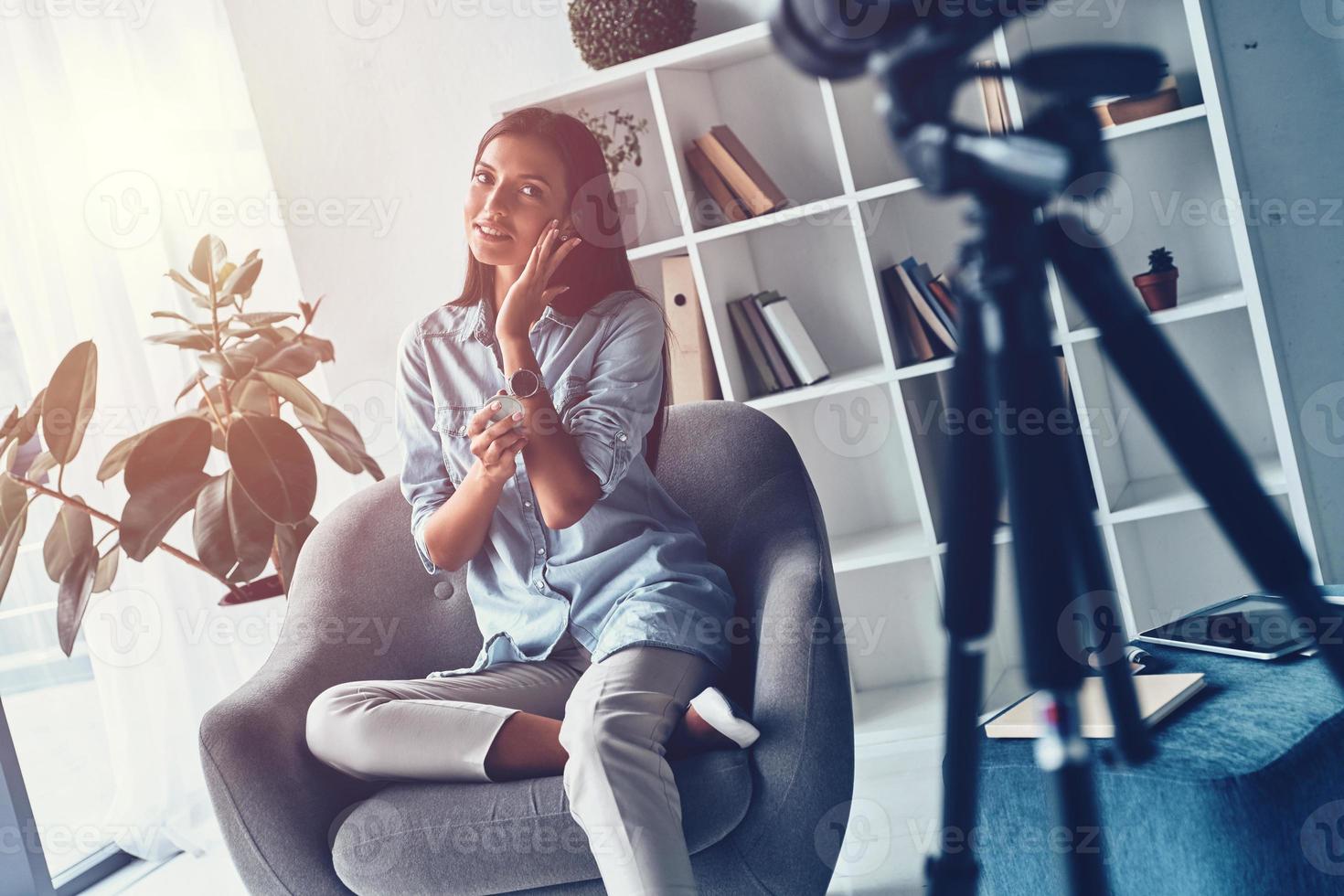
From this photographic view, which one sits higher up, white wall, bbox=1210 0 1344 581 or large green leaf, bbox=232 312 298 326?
large green leaf, bbox=232 312 298 326

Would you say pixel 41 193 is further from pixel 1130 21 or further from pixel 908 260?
pixel 1130 21

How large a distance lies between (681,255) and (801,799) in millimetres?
1565

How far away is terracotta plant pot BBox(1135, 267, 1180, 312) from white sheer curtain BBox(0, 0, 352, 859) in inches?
91.5

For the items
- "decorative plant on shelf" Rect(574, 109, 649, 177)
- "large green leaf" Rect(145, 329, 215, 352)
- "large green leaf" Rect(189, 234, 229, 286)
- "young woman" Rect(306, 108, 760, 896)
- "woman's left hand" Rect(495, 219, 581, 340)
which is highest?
"decorative plant on shelf" Rect(574, 109, 649, 177)

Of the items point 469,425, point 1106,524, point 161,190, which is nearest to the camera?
point 469,425

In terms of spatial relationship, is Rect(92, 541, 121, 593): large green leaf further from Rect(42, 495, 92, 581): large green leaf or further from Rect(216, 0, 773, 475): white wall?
Rect(216, 0, 773, 475): white wall

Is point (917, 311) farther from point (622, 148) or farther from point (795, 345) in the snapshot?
point (622, 148)

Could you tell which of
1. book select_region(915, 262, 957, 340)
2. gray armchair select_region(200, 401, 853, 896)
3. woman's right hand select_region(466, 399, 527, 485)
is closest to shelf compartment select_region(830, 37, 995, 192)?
book select_region(915, 262, 957, 340)

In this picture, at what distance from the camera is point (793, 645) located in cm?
160

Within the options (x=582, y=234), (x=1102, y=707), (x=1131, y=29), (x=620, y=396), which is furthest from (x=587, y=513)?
(x=1131, y=29)

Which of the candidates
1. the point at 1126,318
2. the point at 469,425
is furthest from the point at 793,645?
the point at 1126,318

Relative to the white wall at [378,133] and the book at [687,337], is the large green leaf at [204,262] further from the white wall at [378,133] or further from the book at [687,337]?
the book at [687,337]

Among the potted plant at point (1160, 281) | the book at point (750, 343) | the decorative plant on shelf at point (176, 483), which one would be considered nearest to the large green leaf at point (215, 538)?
the decorative plant on shelf at point (176, 483)

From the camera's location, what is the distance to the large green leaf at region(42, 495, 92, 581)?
243 centimetres
